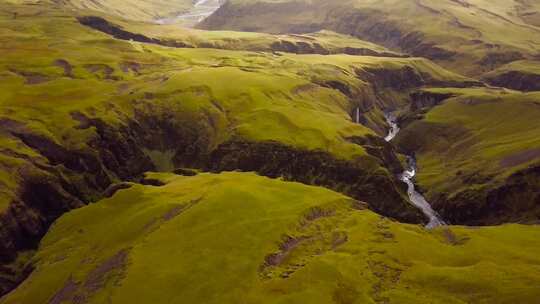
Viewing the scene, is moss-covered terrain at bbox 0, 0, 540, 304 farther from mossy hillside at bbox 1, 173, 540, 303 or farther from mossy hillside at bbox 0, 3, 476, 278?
mossy hillside at bbox 0, 3, 476, 278

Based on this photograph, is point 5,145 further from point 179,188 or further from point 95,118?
point 179,188

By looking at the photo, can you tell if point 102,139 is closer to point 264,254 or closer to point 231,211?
point 231,211

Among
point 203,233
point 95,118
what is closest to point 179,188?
point 203,233

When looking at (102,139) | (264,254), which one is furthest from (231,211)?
(102,139)

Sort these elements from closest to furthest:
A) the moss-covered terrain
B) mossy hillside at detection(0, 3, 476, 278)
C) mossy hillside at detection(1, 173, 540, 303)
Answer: mossy hillside at detection(1, 173, 540, 303)
the moss-covered terrain
mossy hillside at detection(0, 3, 476, 278)

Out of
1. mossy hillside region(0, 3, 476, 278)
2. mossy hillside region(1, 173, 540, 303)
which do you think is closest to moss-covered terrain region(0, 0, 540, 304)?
mossy hillside region(1, 173, 540, 303)

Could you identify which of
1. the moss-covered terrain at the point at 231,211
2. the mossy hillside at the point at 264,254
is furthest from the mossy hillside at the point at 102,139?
the mossy hillside at the point at 264,254

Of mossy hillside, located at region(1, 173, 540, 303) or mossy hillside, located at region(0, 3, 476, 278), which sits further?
mossy hillside, located at region(0, 3, 476, 278)

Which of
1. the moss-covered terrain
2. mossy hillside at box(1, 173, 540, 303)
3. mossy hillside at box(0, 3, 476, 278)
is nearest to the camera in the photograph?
mossy hillside at box(1, 173, 540, 303)

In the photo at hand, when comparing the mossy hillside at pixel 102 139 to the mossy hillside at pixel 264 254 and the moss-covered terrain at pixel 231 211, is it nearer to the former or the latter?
the moss-covered terrain at pixel 231 211
